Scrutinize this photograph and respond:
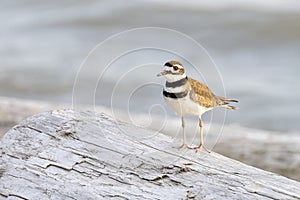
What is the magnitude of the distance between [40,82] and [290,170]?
18.1 ft

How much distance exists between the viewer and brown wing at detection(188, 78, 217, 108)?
394 cm

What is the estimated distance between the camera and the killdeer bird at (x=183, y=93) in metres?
3.79

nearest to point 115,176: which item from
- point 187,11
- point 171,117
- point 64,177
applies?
point 64,177

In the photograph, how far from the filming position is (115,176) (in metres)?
3.76

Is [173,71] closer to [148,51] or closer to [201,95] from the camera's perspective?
[201,95]

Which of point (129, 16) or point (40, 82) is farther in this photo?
point (129, 16)

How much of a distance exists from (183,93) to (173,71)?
15cm

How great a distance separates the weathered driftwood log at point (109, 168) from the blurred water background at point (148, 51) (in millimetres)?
3556

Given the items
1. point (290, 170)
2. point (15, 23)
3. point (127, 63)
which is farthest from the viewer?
point (15, 23)

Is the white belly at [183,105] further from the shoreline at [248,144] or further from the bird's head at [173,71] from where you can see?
the shoreline at [248,144]

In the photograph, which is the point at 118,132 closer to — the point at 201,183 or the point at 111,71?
the point at 201,183

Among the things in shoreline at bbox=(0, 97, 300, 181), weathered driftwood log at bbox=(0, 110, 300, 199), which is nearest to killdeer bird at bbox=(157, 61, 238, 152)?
weathered driftwood log at bbox=(0, 110, 300, 199)

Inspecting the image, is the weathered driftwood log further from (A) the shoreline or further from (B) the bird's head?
(A) the shoreline

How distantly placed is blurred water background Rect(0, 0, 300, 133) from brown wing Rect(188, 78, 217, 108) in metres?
3.61
